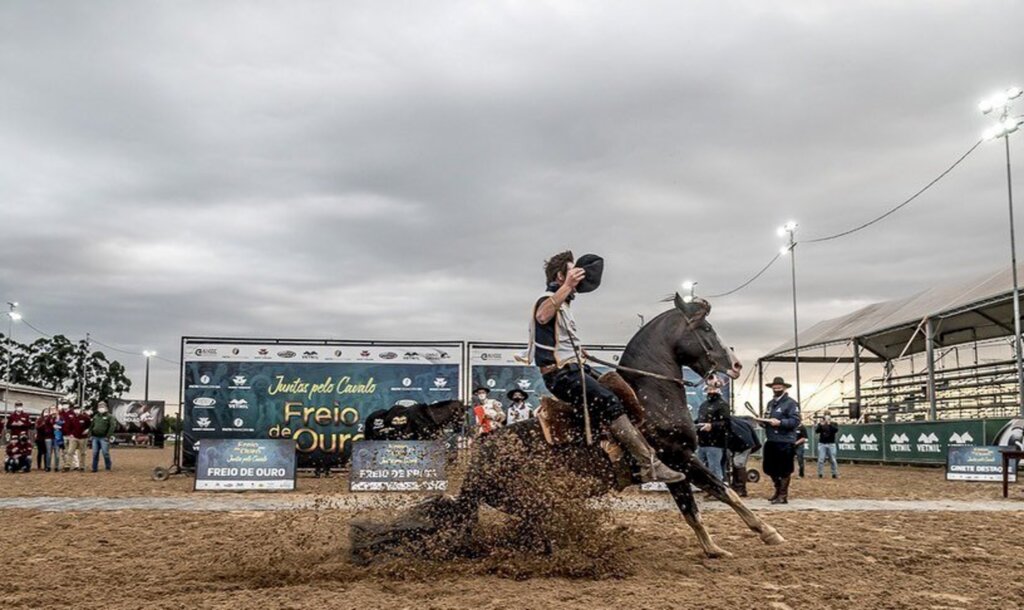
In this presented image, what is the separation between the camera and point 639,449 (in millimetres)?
7363

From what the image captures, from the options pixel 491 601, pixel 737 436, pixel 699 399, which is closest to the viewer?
pixel 491 601

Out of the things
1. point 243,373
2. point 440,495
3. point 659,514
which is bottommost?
point 659,514

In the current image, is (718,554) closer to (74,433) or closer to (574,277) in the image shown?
(574,277)

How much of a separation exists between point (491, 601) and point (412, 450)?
1149 cm

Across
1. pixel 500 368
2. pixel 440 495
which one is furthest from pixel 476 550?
pixel 500 368

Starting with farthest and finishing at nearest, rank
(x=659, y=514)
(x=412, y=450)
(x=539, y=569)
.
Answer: (x=412, y=450), (x=659, y=514), (x=539, y=569)

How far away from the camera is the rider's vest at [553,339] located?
24.4 ft

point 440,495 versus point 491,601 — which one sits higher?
point 440,495

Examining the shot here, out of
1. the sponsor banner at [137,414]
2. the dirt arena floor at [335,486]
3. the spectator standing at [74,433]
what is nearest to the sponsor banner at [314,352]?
the dirt arena floor at [335,486]

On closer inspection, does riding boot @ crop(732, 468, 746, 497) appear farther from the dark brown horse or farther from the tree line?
the tree line

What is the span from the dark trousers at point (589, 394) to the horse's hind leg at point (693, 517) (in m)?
1.27

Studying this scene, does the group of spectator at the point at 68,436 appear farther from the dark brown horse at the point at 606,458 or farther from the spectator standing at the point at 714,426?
the dark brown horse at the point at 606,458

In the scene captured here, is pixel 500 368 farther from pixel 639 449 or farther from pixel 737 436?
pixel 639 449

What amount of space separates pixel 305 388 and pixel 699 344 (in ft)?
49.4
